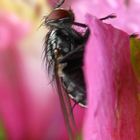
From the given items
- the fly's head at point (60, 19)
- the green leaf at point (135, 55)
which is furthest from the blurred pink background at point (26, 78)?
the green leaf at point (135, 55)

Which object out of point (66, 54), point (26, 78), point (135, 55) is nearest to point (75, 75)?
point (66, 54)

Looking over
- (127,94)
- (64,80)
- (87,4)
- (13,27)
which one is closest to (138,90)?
(127,94)

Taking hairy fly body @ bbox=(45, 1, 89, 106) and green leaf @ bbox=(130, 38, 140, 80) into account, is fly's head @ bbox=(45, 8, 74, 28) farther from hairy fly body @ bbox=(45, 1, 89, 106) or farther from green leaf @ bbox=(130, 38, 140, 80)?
green leaf @ bbox=(130, 38, 140, 80)

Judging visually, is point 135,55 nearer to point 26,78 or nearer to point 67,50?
point 67,50

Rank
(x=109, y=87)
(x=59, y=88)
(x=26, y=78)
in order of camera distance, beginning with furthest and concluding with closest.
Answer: (x=26, y=78), (x=59, y=88), (x=109, y=87)

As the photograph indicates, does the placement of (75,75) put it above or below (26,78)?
above

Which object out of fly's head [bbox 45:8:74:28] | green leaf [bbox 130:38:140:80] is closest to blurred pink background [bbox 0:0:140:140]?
fly's head [bbox 45:8:74:28]

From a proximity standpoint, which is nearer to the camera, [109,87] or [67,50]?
[109,87]
